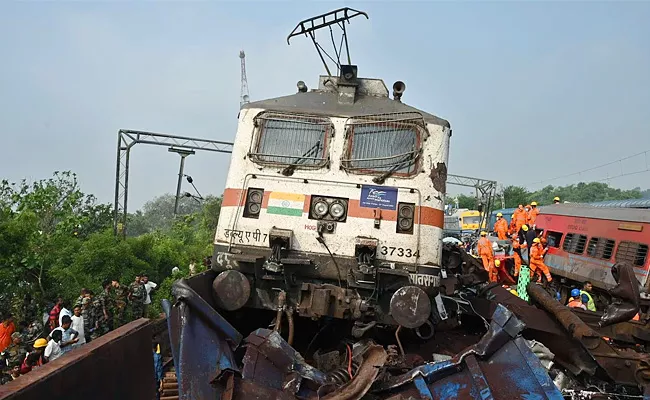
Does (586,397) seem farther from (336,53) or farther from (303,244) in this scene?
(336,53)

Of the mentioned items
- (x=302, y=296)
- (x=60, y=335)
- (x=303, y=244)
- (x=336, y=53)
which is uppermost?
(x=336, y=53)

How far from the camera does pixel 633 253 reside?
12.5 m

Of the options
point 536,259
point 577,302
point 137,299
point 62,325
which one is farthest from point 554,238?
point 62,325

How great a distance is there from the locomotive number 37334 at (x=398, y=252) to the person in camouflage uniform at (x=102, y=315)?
23.3 ft

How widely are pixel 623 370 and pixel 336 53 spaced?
17.1 feet

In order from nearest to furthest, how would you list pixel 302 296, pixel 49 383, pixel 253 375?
pixel 49 383, pixel 253 375, pixel 302 296

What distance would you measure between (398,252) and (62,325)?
6277mm

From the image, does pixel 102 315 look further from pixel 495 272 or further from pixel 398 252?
pixel 495 272

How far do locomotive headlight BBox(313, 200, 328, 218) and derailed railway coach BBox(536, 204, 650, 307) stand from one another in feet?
24.6

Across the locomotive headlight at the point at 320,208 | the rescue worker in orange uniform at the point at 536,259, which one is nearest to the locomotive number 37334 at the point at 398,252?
the locomotive headlight at the point at 320,208

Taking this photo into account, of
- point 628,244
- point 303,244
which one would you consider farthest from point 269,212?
point 628,244

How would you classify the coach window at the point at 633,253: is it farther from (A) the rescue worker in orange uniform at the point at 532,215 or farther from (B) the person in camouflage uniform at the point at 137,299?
(B) the person in camouflage uniform at the point at 137,299

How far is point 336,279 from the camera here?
5.17 metres

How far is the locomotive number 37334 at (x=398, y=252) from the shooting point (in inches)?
203
